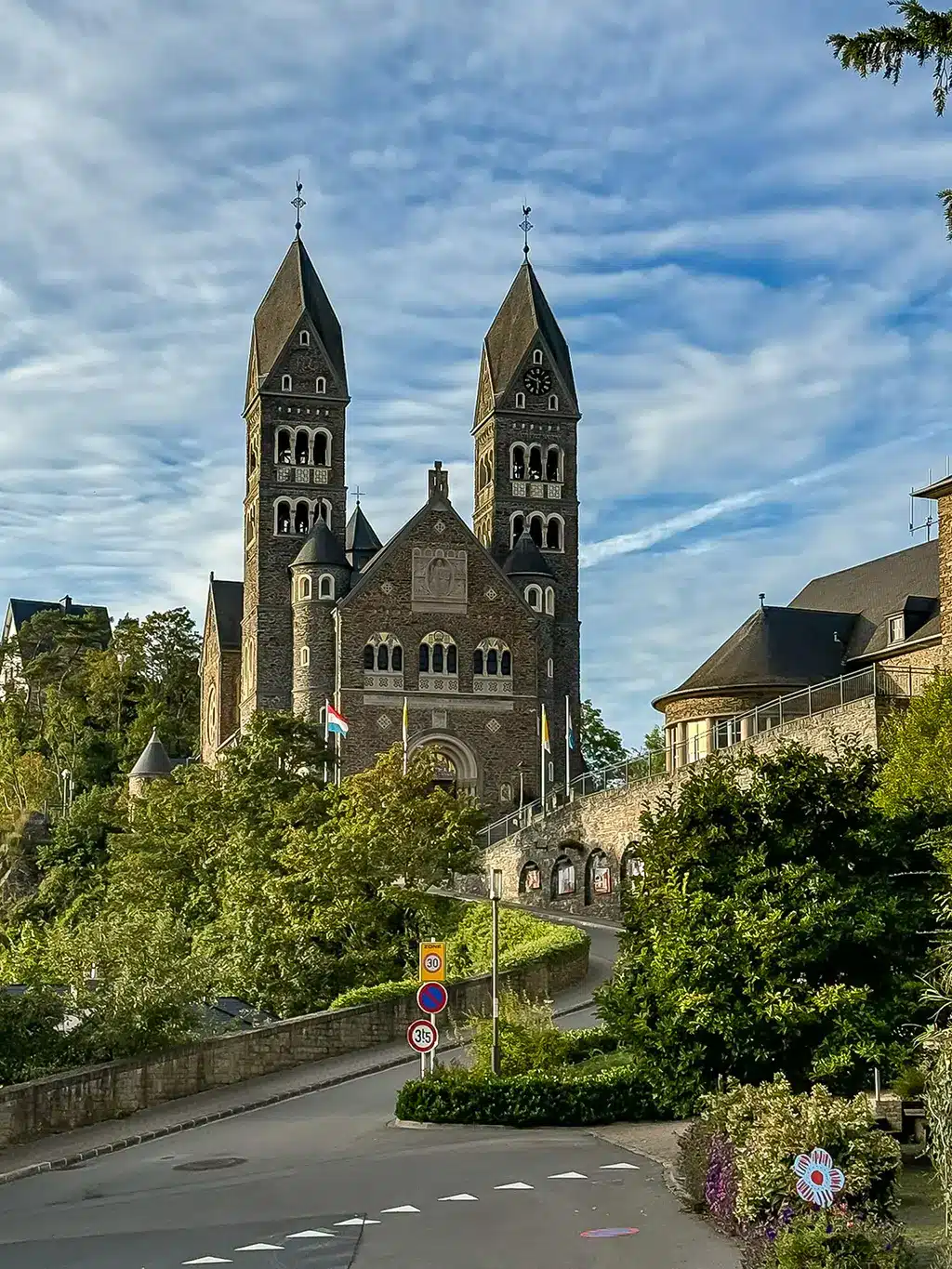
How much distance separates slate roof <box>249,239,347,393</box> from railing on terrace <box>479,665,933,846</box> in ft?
93.4

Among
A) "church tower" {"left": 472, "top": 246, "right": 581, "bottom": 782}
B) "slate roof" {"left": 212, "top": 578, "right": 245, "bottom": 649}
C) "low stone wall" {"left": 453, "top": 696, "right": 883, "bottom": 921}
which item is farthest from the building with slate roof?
"slate roof" {"left": 212, "top": 578, "right": 245, "bottom": 649}

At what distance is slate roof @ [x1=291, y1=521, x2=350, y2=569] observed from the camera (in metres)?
75.9

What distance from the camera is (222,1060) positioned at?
26438 mm

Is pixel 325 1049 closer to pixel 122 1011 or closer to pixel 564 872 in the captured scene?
pixel 122 1011

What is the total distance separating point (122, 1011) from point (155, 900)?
21.9m

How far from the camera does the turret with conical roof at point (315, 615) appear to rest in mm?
74000

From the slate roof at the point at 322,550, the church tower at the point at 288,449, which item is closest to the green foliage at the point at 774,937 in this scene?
the slate roof at the point at 322,550

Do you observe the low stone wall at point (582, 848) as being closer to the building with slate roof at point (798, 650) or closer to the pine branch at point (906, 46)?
the building with slate roof at point (798, 650)

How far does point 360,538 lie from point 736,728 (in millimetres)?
52406

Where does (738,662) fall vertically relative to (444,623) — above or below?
below

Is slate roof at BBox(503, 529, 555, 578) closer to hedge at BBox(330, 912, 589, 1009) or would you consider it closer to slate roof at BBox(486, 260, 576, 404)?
slate roof at BBox(486, 260, 576, 404)

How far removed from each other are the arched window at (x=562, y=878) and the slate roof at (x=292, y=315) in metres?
35.7

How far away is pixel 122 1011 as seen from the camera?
82.1 ft

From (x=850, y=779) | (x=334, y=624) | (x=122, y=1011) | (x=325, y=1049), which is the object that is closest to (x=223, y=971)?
(x=325, y=1049)
